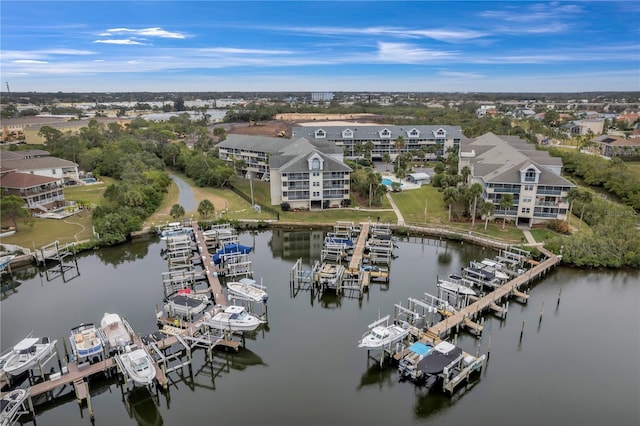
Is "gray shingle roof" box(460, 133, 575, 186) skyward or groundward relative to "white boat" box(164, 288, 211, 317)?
skyward

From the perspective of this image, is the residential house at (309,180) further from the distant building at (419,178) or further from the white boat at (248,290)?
the white boat at (248,290)

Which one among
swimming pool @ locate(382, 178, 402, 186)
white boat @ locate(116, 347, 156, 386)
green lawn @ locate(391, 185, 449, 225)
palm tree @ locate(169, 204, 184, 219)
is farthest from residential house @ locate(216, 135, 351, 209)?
white boat @ locate(116, 347, 156, 386)

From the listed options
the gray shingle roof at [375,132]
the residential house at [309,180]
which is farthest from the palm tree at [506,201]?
the gray shingle roof at [375,132]

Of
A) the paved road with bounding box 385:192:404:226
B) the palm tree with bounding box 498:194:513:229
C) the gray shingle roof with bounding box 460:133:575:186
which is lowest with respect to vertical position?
the paved road with bounding box 385:192:404:226

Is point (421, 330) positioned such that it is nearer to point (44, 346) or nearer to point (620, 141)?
point (44, 346)

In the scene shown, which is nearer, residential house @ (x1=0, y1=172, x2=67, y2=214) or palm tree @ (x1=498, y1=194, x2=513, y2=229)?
palm tree @ (x1=498, y1=194, x2=513, y2=229)

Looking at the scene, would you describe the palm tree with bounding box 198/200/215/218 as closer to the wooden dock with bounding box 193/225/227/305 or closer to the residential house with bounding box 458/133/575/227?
the wooden dock with bounding box 193/225/227/305

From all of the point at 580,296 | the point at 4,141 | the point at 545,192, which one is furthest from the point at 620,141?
the point at 4,141
